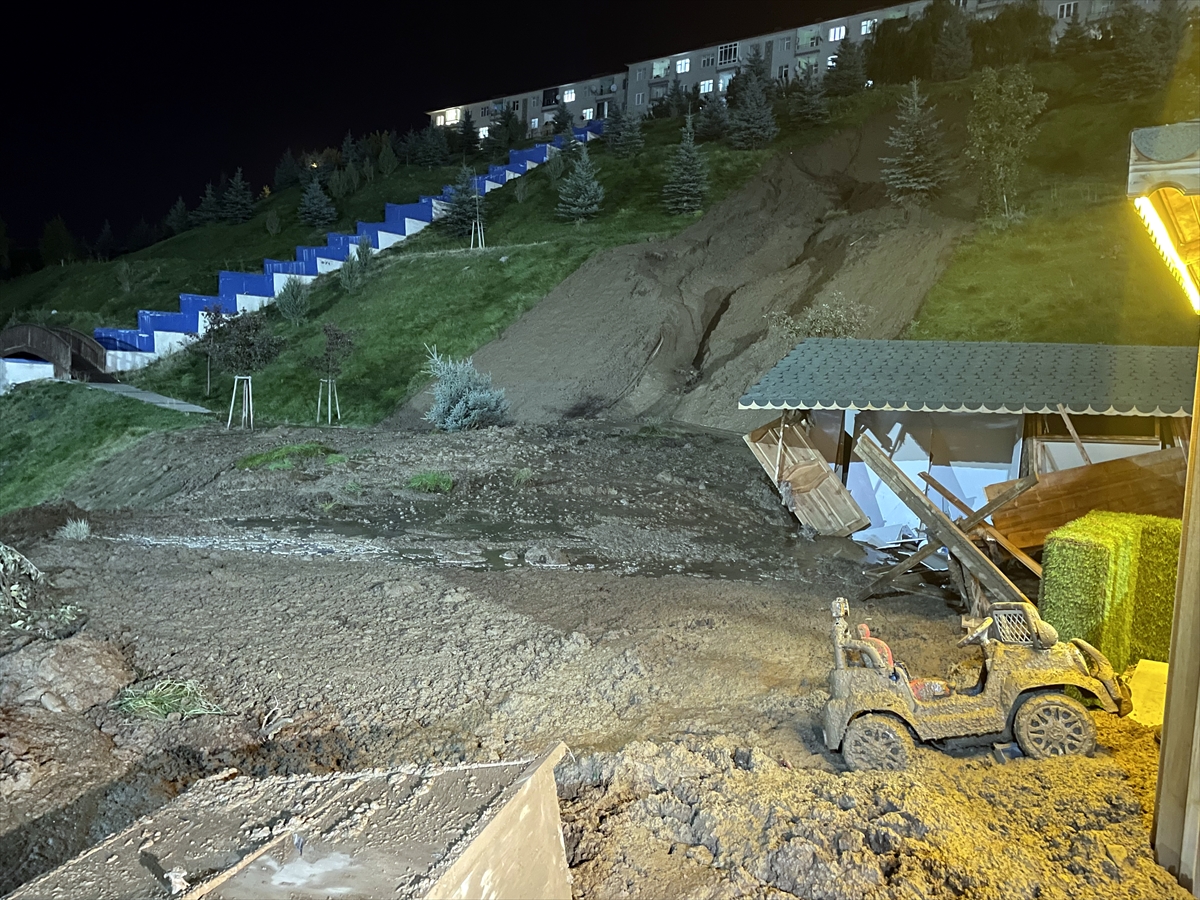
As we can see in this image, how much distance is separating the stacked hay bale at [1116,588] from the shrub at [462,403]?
18.7 metres

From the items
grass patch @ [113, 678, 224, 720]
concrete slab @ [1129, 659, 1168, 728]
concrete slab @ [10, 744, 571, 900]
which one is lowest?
concrete slab @ [1129, 659, 1168, 728]

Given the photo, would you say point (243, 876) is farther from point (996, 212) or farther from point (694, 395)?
point (996, 212)

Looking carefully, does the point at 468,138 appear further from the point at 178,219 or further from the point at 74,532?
the point at 74,532

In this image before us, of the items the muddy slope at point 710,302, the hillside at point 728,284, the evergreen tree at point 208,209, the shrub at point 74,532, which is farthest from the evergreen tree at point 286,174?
the shrub at point 74,532

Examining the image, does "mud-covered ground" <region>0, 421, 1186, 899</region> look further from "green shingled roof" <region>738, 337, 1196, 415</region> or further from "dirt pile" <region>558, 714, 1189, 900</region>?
"green shingled roof" <region>738, 337, 1196, 415</region>

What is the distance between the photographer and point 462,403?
82.7 ft

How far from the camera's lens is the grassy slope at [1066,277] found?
25766 millimetres

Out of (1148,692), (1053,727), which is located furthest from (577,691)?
(1148,692)

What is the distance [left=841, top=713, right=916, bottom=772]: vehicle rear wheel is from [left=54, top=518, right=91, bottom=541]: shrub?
11.8 metres

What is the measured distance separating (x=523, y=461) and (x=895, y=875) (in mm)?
16312

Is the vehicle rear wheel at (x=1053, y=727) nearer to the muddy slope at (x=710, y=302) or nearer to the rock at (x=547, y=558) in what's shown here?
the rock at (x=547, y=558)

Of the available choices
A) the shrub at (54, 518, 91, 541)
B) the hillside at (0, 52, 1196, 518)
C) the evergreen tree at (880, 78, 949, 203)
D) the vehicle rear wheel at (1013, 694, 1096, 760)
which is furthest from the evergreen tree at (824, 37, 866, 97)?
the vehicle rear wheel at (1013, 694, 1096, 760)

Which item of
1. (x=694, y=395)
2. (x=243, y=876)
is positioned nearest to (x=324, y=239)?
(x=694, y=395)

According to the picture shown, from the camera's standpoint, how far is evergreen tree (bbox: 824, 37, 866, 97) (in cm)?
6119
